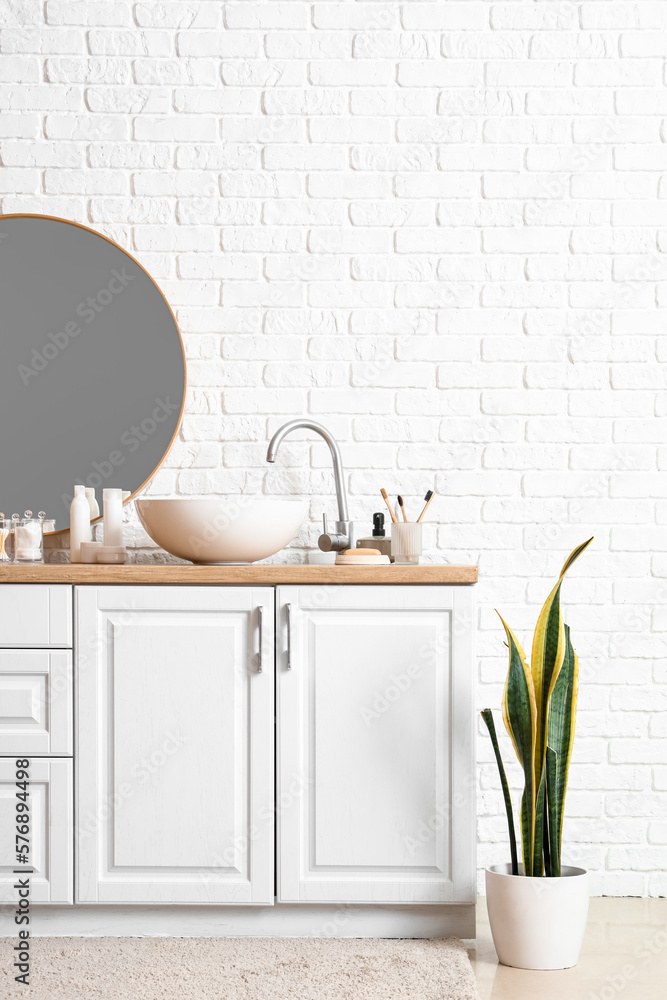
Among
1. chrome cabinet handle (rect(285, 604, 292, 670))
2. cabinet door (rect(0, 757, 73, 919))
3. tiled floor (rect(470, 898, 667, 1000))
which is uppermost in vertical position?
chrome cabinet handle (rect(285, 604, 292, 670))

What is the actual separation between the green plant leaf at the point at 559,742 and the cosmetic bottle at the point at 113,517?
1.16 meters

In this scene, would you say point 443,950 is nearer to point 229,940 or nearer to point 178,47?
point 229,940

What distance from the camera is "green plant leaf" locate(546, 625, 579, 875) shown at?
1916 mm

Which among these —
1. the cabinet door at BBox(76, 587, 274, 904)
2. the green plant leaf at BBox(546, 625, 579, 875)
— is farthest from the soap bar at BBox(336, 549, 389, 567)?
the green plant leaf at BBox(546, 625, 579, 875)

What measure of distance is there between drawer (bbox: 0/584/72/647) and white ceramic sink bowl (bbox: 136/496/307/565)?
10.5 inches

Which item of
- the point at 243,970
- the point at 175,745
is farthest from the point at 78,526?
the point at 243,970

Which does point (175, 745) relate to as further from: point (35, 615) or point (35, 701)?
point (35, 615)

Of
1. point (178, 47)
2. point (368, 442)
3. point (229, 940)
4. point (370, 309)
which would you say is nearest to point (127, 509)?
point (368, 442)

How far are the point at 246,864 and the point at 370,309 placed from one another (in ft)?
4.90

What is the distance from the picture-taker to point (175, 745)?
1.99 m

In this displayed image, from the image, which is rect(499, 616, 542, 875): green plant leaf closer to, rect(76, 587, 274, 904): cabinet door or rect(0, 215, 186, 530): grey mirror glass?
rect(76, 587, 274, 904): cabinet door

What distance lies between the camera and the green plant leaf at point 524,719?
1.92 m

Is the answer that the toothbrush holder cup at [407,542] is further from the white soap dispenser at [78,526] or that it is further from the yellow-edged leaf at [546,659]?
the white soap dispenser at [78,526]

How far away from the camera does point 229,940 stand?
203 centimetres
